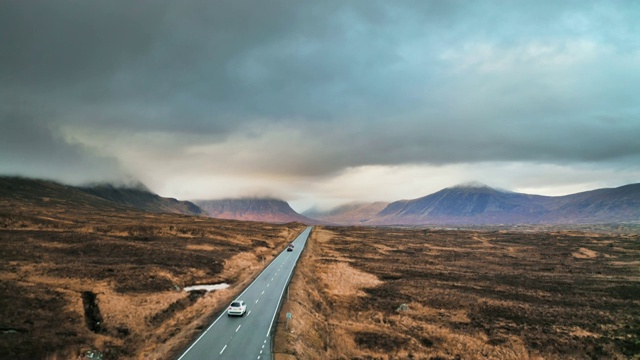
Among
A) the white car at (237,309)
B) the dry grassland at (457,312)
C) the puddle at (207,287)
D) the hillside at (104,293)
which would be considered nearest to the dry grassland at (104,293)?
the hillside at (104,293)

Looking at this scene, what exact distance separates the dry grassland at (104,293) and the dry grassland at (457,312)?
32.8 ft

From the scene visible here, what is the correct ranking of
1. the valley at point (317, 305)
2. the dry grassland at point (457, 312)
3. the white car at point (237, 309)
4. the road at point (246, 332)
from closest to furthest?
the road at point (246, 332) → the valley at point (317, 305) → the dry grassland at point (457, 312) → the white car at point (237, 309)

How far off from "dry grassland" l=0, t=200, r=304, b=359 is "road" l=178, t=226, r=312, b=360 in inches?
55.4

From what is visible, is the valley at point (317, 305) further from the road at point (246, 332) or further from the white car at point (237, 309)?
the white car at point (237, 309)

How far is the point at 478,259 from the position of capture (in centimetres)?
8294

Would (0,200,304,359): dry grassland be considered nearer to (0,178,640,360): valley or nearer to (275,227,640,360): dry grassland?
(0,178,640,360): valley

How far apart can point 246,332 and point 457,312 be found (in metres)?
24.0

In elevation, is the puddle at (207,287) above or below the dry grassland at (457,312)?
above

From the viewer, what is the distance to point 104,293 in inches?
1358

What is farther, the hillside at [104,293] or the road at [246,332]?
the hillside at [104,293]

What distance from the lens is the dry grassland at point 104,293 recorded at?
79.7 feet

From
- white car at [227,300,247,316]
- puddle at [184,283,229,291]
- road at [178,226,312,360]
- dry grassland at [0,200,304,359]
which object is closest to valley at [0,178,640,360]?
dry grassland at [0,200,304,359]

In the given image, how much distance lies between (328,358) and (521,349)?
16.7 meters

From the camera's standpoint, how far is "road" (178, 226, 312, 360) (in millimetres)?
23044
